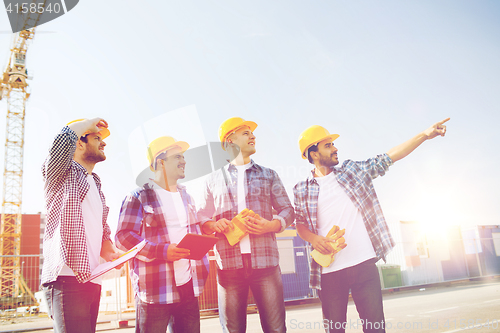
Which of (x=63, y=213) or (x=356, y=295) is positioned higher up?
(x=63, y=213)

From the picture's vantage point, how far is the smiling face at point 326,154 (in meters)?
3.72

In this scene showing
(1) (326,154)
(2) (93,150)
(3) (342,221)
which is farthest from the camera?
(1) (326,154)

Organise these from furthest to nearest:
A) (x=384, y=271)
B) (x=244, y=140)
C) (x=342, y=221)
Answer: (x=384, y=271), (x=244, y=140), (x=342, y=221)

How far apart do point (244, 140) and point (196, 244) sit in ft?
4.16

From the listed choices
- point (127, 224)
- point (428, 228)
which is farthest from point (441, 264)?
point (127, 224)

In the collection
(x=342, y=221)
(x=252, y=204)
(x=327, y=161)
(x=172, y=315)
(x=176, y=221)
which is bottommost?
(x=172, y=315)

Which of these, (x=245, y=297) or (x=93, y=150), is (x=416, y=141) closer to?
(x=245, y=297)

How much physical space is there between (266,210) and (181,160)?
0.94 metres

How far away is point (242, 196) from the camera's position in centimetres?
341

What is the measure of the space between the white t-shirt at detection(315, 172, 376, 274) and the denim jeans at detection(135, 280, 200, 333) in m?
1.26

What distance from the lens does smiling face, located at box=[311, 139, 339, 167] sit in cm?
372

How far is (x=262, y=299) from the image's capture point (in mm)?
3062

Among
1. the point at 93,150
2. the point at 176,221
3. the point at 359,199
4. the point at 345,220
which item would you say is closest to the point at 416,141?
the point at 359,199

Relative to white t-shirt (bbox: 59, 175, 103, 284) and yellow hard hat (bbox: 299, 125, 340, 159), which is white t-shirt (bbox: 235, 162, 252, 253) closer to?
yellow hard hat (bbox: 299, 125, 340, 159)
